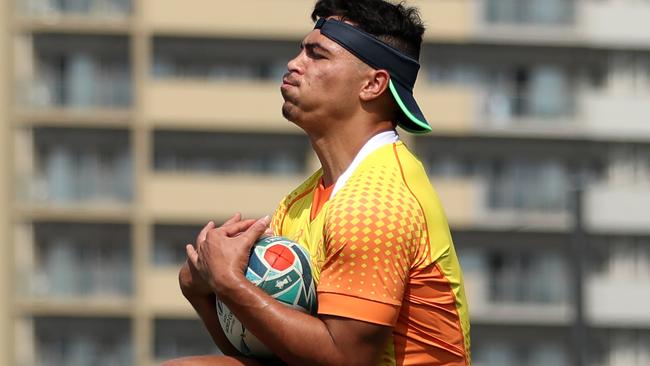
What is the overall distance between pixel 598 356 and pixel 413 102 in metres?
→ 46.7

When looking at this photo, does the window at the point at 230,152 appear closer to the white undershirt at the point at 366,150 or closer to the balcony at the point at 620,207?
the balcony at the point at 620,207

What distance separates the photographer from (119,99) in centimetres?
5144

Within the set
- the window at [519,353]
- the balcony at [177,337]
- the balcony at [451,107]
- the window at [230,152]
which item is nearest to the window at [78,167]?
the window at [230,152]

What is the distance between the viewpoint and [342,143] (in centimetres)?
590

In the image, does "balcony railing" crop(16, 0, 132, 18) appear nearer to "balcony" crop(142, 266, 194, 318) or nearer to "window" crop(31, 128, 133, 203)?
"window" crop(31, 128, 133, 203)

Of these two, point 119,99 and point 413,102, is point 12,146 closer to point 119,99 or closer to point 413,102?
point 119,99

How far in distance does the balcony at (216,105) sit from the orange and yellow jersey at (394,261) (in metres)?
44.9

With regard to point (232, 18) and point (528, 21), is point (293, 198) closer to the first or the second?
point (232, 18)

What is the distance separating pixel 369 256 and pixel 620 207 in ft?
153

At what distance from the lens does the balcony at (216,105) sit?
50.7 metres

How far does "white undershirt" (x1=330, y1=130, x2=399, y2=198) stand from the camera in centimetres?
582

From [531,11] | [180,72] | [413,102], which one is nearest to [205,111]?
[180,72]

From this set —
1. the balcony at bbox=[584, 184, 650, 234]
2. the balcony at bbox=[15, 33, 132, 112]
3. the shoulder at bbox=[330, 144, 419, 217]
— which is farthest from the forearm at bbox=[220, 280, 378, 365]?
the balcony at bbox=[584, 184, 650, 234]

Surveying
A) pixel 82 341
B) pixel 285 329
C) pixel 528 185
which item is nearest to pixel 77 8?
pixel 82 341
